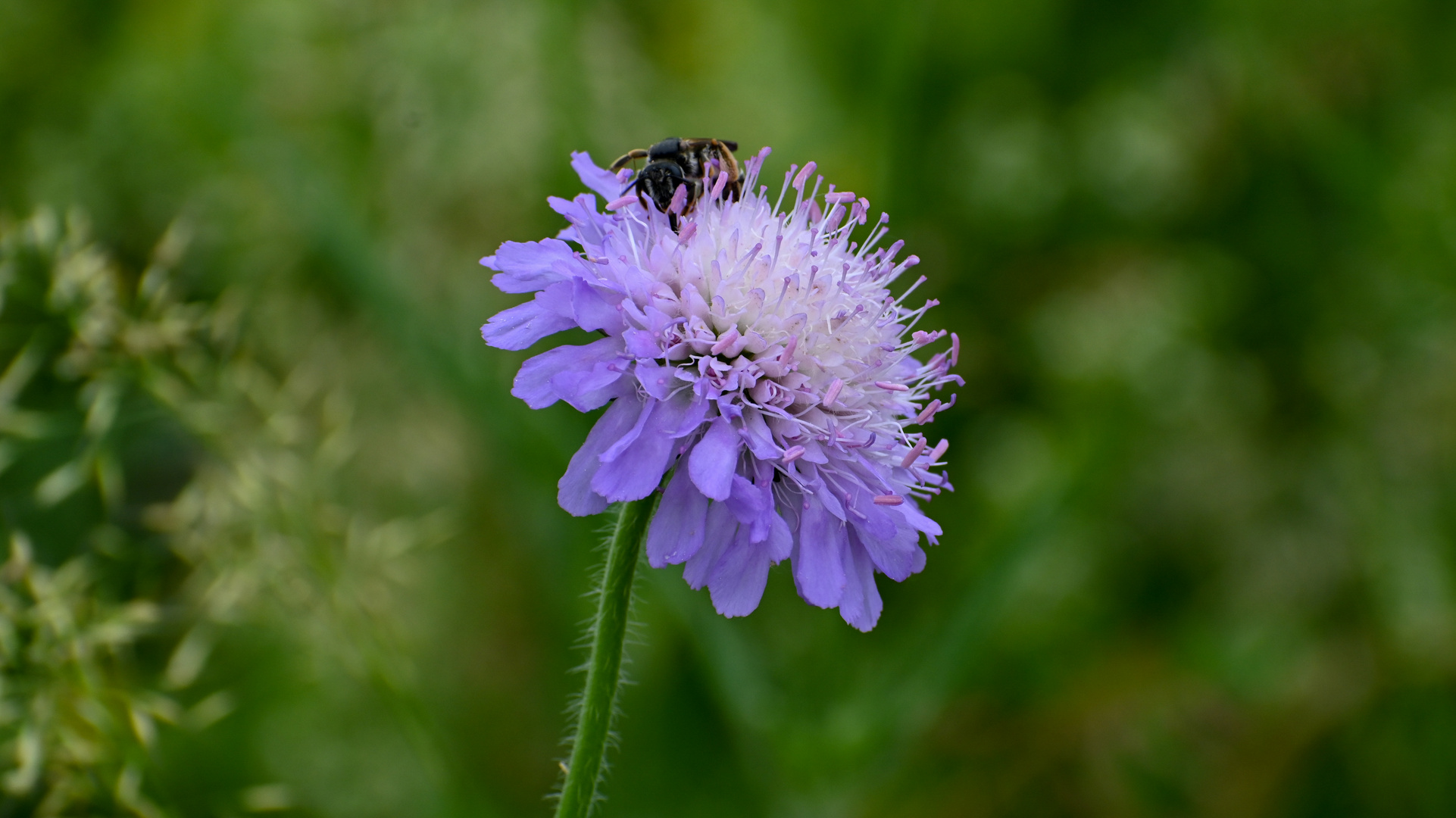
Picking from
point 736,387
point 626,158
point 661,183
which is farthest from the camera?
point 626,158

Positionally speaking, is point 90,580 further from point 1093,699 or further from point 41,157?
point 1093,699

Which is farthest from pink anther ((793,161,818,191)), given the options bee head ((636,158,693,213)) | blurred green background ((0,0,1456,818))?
blurred green background ((0,0,1456,818))

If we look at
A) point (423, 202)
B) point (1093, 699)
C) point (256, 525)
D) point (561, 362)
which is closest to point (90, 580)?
point (256, 525)

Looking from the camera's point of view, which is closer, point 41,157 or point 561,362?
point 561,362

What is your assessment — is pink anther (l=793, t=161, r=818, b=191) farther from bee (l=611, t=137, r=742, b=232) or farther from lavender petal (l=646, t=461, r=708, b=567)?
lavender petal (l=646, t=461, r=708, b=567)

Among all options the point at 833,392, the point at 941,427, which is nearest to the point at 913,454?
the point at 833,392

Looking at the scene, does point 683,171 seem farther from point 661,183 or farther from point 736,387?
point 736,387

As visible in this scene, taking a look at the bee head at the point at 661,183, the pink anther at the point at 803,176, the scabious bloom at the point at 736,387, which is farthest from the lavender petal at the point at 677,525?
the pink anther at the point at 803,176
